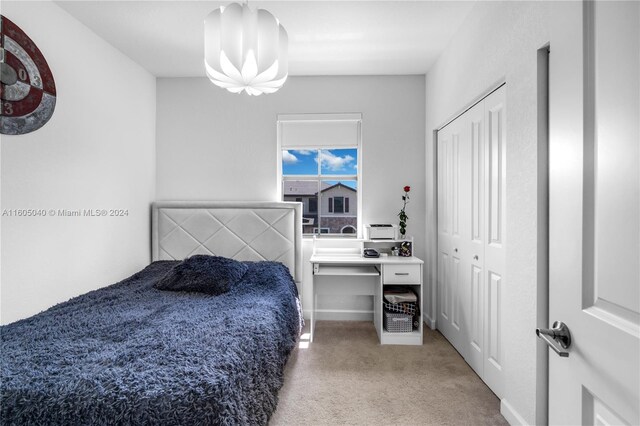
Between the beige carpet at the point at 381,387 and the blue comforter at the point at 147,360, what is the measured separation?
0.30 meters

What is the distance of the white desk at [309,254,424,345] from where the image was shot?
114 inches

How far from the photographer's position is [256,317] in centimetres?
196

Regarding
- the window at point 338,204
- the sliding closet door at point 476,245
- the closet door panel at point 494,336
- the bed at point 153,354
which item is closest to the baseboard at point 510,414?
the closet door panel at point 494,336

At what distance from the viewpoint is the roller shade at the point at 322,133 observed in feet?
11.5

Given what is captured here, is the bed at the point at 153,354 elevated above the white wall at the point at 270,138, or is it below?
below

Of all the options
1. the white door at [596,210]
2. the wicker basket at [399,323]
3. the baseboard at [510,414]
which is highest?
the white door at [596,210]

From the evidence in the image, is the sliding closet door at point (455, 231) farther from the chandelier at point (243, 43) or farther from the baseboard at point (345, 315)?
the chandelier at point (243, 43)

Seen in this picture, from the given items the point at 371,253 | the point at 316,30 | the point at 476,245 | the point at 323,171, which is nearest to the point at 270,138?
the point at 323,171

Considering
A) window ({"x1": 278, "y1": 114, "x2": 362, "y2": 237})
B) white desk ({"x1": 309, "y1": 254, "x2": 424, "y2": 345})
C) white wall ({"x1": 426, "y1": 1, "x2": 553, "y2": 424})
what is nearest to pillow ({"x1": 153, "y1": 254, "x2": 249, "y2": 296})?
white desk ({"x1": 309, "y1": 254, "x2": 424, "y2": 345})

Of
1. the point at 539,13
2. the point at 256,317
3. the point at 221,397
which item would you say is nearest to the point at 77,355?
the point at 221,397

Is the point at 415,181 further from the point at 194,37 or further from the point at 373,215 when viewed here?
the point at 194,37

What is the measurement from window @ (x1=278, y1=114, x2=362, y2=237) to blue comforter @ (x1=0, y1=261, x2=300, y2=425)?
1.38m

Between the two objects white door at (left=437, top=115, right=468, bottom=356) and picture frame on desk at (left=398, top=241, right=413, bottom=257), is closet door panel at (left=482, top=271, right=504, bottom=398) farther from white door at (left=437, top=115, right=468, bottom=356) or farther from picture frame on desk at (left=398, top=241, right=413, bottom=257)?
picture frame on desk at (left=398, top=241, right=413, bottom=257)

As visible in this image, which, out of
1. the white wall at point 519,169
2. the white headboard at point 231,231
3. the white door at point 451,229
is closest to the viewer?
the white wall at point 519,169
